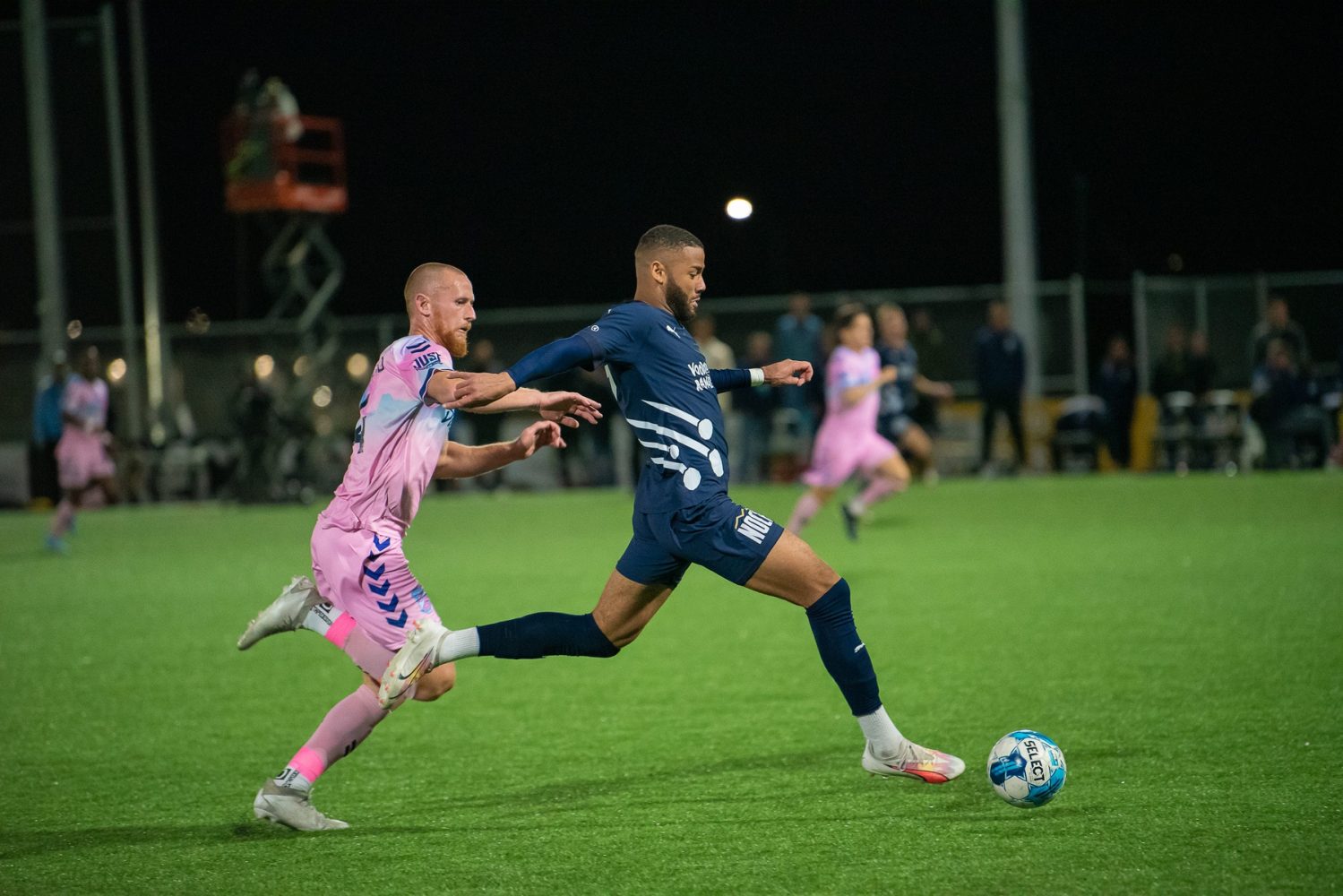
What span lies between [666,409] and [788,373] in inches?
25.5

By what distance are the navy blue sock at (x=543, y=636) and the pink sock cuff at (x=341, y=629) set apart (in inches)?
18.5

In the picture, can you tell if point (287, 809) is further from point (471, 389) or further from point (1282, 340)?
point (1282, 340)

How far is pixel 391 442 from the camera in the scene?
19.4 feet

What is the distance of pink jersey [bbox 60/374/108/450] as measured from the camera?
58.2 feet

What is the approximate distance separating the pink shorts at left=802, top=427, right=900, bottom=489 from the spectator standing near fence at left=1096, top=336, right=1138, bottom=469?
29.7 feet

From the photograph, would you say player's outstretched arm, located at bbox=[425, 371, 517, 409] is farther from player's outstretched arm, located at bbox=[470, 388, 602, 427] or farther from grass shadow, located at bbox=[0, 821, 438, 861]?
grass shadow, located at bbox=[0, 821, 438, 861]

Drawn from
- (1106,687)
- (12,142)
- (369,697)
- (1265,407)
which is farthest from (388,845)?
(12,142)

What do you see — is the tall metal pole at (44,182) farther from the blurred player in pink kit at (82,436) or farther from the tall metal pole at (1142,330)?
the tall metal pole at (1142,330)

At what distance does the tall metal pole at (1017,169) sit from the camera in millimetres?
24422

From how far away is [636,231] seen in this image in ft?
157

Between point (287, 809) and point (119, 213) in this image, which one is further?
point (119, 213)

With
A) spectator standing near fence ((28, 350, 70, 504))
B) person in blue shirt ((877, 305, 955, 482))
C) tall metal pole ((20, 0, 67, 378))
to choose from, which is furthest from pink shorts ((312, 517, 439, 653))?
tall metal pole ((20, 0, 67, 378))

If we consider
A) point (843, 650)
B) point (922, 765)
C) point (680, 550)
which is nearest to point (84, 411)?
point (680, 550)

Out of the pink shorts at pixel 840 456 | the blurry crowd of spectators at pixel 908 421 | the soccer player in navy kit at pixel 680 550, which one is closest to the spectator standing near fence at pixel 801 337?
the blurry crowd of spectators at pixel 908 421
